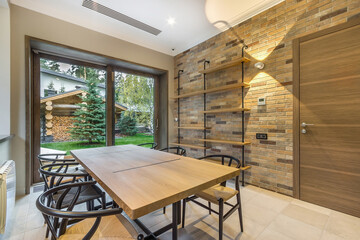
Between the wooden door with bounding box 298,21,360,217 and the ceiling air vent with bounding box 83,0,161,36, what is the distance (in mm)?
2745

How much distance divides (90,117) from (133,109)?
1.01m

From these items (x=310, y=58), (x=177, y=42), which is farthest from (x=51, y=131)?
(x=310, y=58)

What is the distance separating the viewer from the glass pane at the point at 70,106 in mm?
3182

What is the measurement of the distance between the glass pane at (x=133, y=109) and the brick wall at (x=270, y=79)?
6.09 ft

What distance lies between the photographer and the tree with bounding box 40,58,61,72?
3.12 metres

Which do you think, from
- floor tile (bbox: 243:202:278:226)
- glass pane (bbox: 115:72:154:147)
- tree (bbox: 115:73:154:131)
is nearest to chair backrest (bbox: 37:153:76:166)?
glass pane (bbox: 115:72:154:147)

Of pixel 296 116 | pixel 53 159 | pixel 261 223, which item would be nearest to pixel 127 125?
pixel 53 159

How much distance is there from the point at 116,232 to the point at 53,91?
10.5 feet

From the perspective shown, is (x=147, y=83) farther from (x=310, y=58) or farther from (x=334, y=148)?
(x=334, y=148)

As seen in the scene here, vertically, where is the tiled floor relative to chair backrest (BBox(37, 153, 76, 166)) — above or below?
below

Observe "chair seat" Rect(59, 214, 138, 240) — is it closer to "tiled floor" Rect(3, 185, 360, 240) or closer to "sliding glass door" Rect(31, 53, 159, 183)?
"tiled floor" Rect(3, 185, 360, 240)

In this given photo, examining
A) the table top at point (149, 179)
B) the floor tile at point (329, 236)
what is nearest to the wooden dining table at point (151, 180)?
the table top at point (149, 179)

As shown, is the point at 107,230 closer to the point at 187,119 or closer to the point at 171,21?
the point at 187,119

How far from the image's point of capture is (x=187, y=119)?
4.24 m
